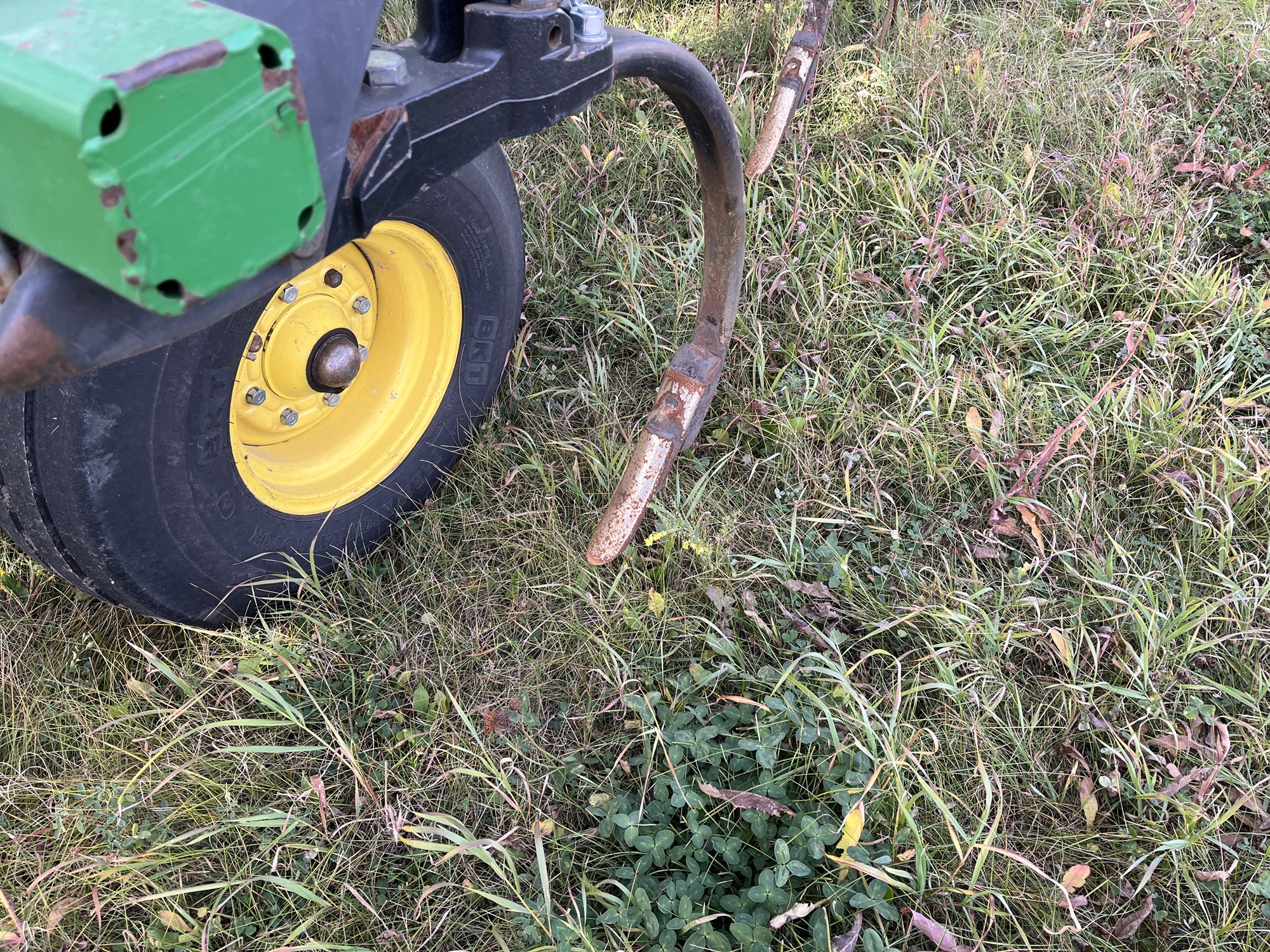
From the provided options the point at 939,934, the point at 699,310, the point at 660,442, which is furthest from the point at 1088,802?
the point at 699,310

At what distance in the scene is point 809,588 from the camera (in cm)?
163

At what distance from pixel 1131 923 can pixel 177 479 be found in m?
1.57

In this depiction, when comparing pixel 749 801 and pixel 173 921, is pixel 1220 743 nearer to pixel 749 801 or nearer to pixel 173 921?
pixel 749 801

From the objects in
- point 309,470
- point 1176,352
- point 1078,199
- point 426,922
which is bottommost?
point 426,922

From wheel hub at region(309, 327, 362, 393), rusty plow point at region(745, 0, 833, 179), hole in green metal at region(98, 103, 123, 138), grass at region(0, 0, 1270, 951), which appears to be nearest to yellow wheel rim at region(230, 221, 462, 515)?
wheel hub at region(309, 327, 362, 393)

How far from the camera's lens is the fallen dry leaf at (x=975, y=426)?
1837 millimetres

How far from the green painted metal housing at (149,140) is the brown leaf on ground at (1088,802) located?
4.62 ft

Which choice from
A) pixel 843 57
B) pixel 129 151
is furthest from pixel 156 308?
pixel 843 57

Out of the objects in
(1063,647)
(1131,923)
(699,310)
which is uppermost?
(699,310)

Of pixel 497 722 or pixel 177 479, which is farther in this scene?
pixel 497 722

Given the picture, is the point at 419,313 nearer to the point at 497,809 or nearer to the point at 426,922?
the point at 497,809

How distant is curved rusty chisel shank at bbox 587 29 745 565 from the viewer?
153 cm

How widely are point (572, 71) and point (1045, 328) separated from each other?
4.51 feet

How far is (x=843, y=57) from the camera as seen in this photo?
2.73 meters
